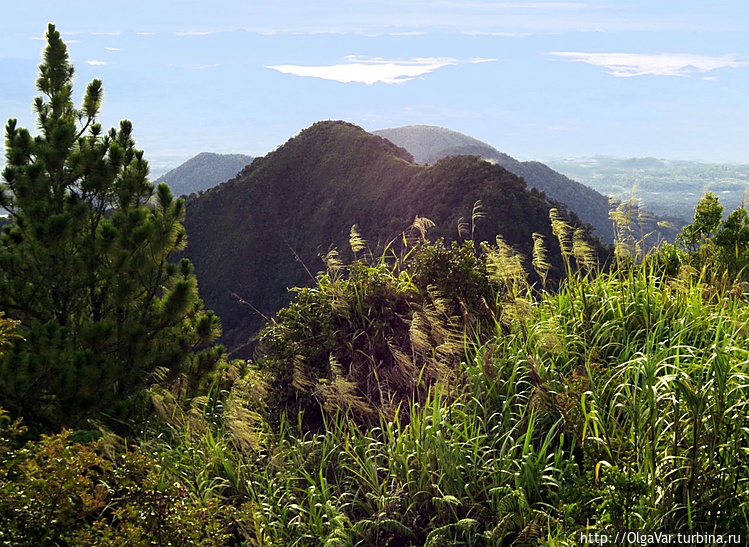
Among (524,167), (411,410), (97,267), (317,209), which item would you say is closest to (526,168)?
(524,167)

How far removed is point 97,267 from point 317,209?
1652 inches

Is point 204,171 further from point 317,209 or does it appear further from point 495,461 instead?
point 495,461

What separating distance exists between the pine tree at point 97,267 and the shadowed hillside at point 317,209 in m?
25.5

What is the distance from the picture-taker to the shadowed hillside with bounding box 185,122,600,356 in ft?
124

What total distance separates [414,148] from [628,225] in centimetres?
11779

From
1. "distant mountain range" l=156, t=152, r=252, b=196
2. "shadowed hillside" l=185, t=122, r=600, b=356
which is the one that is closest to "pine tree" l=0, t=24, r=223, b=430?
"shadowed hillside" l=185, t=122, r=600, b=356

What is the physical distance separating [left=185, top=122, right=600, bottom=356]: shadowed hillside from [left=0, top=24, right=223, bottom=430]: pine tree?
25482mm

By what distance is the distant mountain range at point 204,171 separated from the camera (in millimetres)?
104875

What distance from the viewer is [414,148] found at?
120625 millimetres

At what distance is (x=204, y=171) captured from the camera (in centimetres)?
11112

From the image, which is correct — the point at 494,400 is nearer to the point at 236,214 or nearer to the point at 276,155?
the point at 236,214

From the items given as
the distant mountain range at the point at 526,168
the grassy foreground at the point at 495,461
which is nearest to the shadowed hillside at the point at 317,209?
the distant mountain range at the point at 526,168

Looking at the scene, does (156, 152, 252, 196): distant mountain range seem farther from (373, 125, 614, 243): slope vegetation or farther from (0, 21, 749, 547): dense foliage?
(0, 21, 749, 547): dense foliage

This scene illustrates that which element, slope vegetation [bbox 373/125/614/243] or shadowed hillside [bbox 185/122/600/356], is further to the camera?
slope vegetation [bbox 373/125/614/243]
